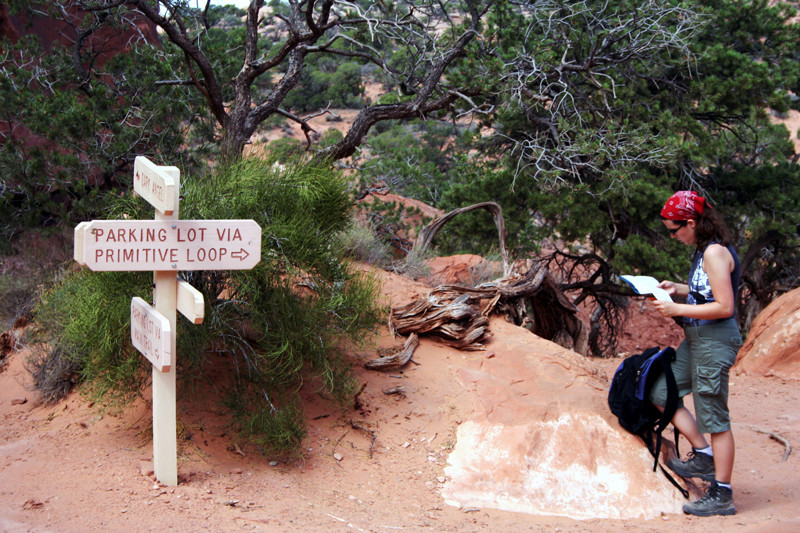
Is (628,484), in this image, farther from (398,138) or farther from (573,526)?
(398,138)

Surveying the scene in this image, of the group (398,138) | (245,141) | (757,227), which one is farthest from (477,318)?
(398,138)

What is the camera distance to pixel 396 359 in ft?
17.6

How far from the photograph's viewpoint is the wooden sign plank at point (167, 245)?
137 inches

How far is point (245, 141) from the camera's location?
7742mm

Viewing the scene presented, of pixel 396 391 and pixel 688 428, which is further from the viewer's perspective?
pixel 396 391

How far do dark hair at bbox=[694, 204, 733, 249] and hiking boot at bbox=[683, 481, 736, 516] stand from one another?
1.44 m

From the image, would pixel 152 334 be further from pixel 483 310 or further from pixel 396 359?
pixel 483 310

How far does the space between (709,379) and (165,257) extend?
3186 mm

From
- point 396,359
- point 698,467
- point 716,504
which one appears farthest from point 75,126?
point 716,504

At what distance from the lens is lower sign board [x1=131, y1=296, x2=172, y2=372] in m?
3.47

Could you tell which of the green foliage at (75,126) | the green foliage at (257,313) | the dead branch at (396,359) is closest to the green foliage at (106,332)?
the green foliage at (257,313)

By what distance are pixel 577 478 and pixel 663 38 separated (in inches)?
250

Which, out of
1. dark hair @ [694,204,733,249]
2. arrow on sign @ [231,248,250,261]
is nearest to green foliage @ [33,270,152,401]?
arrow on sign @ [231,248,250,261]

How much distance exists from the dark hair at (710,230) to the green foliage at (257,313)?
229cm
